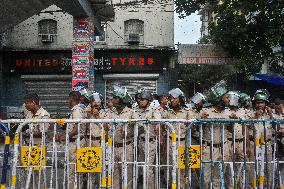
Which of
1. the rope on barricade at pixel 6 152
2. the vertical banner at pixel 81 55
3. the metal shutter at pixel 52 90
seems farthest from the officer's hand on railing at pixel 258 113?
the metal shutter at pixel 52 90

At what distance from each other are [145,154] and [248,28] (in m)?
13.7

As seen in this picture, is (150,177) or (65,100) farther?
(65,100)

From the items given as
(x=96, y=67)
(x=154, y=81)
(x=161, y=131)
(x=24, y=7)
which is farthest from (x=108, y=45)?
(x=161, y=131)

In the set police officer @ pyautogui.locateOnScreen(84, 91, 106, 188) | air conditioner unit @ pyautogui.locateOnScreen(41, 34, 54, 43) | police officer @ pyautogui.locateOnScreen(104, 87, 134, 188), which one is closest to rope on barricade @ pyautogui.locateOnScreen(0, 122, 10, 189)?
police officer @ pyautogui.locateOnScreen(84, 91, 106, 188)

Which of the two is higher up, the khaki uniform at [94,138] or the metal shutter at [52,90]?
the metal shutter at [52,90]

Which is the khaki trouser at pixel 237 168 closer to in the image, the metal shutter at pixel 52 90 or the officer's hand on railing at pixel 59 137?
the officer's hand on railing at pixel 59 137

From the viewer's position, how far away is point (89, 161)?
21.2 feet

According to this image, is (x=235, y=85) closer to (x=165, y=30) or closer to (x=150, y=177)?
(x=165, y=30)

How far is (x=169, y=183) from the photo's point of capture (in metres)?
7.48

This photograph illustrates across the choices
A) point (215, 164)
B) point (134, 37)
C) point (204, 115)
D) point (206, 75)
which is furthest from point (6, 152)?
point (206, 75)

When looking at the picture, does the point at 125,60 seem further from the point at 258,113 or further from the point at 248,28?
the point at 258,113

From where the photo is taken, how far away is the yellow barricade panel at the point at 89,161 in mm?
6441

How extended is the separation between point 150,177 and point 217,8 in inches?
477

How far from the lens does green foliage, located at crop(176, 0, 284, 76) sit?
16.8 meters
